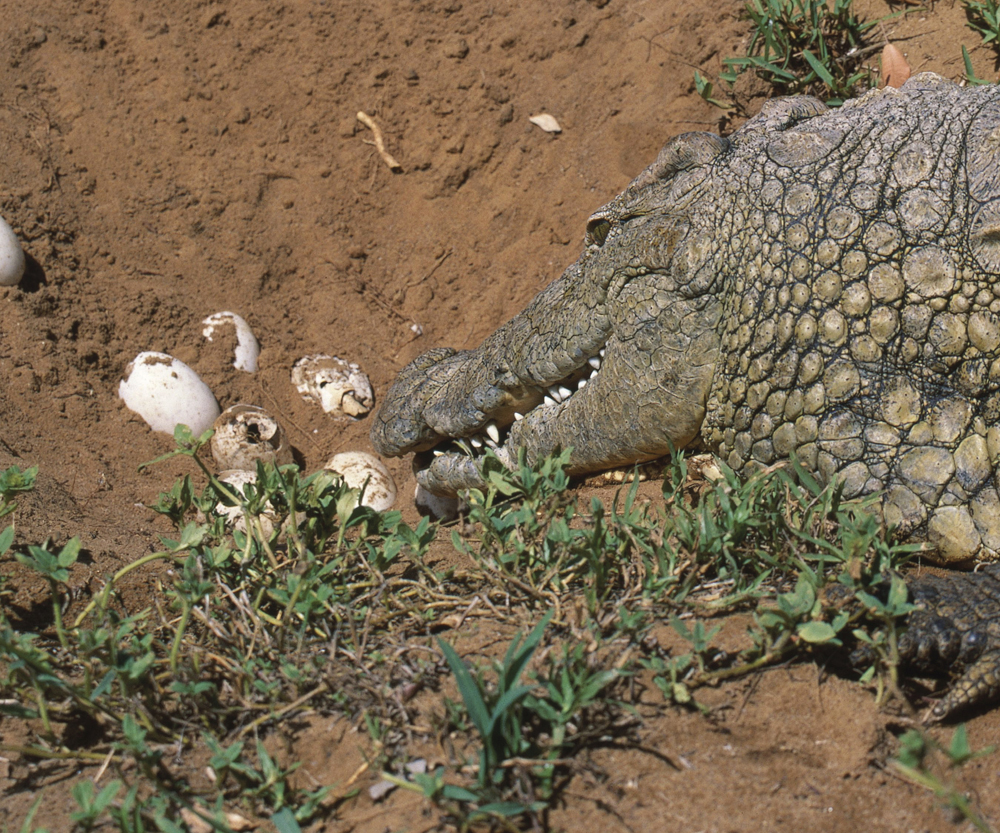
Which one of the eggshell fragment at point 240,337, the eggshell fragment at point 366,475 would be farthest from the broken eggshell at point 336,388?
the eggshell fragment at point 366,475

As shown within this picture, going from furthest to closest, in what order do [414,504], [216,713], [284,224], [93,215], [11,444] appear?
[284,224]
[93,215]
[414,504]
[11,444]
[216,713]

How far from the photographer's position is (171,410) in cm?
380

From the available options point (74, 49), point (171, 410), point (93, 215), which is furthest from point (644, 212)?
point (74, 49)

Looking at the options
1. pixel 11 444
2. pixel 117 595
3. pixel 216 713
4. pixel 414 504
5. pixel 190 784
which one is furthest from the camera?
pixel 414 504

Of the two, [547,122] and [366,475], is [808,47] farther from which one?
[366,475]

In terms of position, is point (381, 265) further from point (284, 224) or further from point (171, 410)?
point (171, 410)

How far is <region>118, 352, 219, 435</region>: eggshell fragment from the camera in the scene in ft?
12.4

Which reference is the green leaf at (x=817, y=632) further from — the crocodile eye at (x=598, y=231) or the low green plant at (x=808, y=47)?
the low green plant at (x=808, y=47)

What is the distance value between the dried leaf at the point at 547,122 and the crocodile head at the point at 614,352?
2.07 meters

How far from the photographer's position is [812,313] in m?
2.33

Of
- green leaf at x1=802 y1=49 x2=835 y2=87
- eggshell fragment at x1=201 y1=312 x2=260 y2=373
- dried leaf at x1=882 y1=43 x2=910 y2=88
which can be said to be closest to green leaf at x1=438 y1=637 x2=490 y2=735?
eggshell fragment at x1=201 y1=312 x2=260 y2=373

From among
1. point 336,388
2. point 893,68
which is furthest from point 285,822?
point 893,68

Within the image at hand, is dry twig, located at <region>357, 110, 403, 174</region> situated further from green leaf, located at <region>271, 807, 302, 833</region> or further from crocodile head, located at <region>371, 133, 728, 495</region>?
green leaf, located at <region>271, 807, 302, 833</region>

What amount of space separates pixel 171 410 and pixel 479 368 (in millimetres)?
1521
